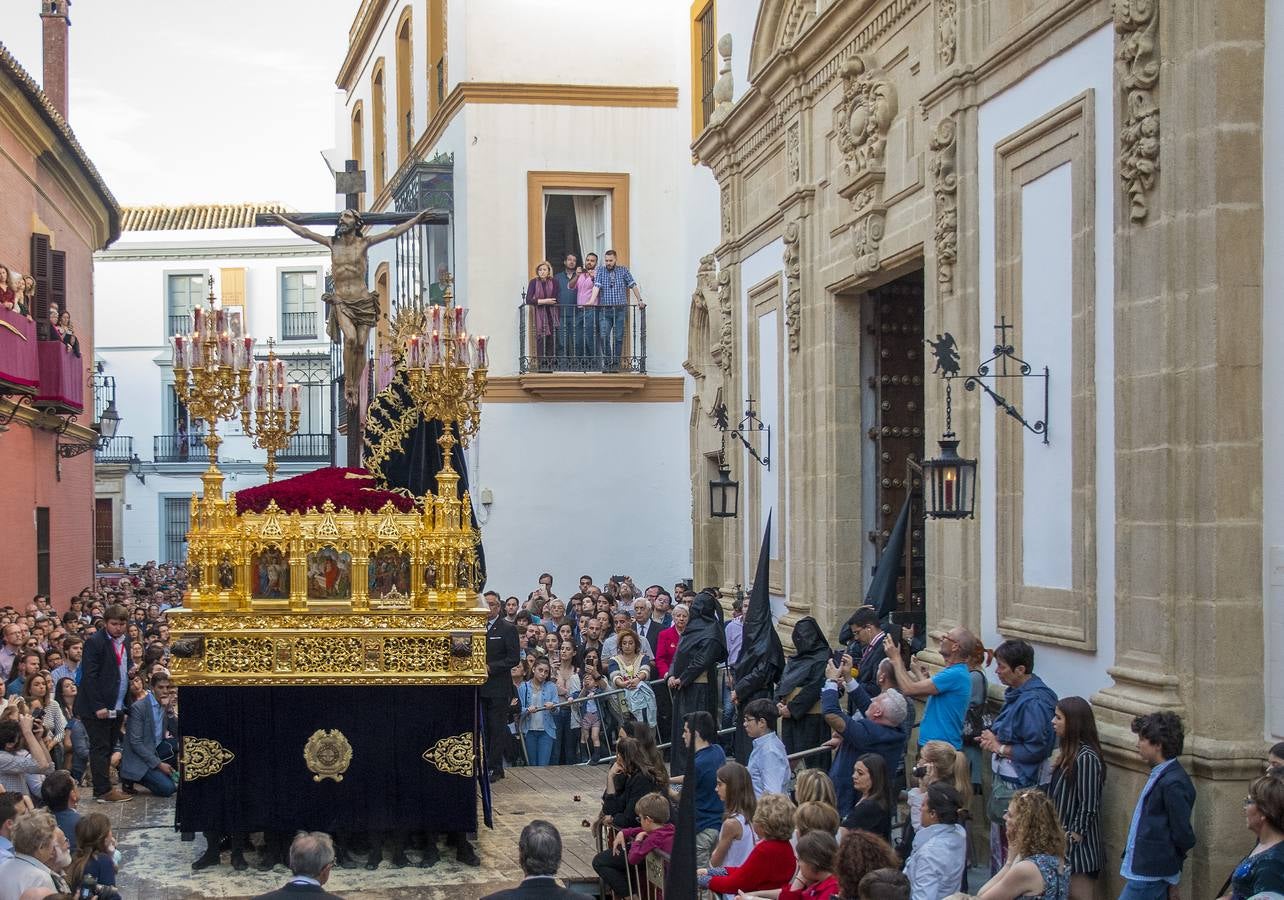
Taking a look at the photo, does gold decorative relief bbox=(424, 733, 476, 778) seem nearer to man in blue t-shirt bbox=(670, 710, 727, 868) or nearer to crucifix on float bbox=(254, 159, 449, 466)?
man in blue t-shirt bbox=(670, 710, 727, 868)

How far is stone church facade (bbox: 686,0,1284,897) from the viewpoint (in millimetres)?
7426

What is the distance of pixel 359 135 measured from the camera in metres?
31.6

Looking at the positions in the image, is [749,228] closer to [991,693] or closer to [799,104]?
[799,104]

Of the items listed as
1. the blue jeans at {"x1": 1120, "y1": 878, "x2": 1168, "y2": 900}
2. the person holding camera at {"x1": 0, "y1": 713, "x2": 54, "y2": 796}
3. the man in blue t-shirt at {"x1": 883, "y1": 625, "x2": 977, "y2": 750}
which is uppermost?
the man in blue t-shirt at {"x1": 883, "y1": 625, "x2": 977, "y2": 750}

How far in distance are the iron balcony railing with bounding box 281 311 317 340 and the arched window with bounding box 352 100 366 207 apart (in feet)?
35.3

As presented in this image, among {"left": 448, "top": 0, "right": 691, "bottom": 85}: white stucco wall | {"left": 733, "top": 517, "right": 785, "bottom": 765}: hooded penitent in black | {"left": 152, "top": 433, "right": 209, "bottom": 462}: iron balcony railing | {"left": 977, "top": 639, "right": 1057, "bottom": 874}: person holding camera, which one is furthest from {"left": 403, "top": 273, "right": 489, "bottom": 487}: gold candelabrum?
{"left": 152, "top": 433, "right": 209, "bottom": 462}: iron balcony railing

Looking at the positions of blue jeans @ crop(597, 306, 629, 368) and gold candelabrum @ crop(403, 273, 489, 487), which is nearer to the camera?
gold candelabrum @ crop(403, 273, 489, 487)

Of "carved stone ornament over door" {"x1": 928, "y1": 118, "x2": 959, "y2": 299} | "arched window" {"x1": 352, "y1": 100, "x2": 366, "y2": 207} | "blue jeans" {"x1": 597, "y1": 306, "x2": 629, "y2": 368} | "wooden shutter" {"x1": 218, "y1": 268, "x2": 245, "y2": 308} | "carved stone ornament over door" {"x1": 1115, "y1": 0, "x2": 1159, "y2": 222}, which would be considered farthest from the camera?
"wooden shutter" {"x1": 218, "y1": 268, "x2": 245, "y2": 308}

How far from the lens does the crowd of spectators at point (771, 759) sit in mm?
6633

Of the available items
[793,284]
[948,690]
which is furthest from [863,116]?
[948,690]

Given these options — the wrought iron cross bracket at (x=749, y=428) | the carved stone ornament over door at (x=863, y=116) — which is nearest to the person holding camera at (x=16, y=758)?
the carved stone ornament over door at (x=863, y=116)

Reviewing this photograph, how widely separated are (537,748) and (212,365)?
5.27 metres

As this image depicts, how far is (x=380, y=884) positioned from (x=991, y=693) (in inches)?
150

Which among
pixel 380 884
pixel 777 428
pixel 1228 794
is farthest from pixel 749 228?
pixel 1228 794
